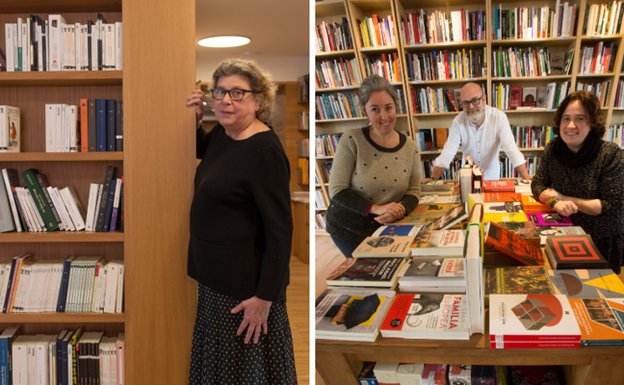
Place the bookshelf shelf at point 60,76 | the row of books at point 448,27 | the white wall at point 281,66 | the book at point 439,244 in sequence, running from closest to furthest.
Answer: the book at point 439,244 → the bookshelf shelf at point 60,76 → the row of books at point 448,27 → the white wall at point 281,66

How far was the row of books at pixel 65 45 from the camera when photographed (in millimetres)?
1568

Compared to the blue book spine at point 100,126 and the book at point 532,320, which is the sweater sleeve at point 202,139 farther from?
the book at point 532,320

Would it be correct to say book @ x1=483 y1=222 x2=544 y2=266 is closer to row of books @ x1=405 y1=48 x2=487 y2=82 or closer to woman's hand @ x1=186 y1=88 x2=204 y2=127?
woman's hand @ x1=186 y1=88 x2=204 y2=127

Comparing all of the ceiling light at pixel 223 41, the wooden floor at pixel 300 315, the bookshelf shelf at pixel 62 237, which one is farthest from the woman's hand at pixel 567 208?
the ceiling light at pixel 223 41

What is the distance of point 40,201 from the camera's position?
5.36ft

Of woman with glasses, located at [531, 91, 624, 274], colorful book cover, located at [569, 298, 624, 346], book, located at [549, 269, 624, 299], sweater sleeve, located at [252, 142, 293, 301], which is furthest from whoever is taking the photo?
woman with glasses, located at [531, 91, 624, 274]

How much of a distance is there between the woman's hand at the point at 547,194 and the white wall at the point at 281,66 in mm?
5345

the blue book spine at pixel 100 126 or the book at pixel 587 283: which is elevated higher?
the blue book spine at pixel 100 126

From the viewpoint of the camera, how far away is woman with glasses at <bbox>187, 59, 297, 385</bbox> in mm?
1355

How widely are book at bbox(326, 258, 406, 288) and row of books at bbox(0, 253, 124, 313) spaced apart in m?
0.97

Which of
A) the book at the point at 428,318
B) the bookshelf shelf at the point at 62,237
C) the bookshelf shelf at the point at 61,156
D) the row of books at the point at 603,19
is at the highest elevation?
the row of books at the point at 603,19

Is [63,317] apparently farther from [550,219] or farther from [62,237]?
[550,219]

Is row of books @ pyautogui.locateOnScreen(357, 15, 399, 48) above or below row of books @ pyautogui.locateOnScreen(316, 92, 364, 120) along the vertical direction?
above

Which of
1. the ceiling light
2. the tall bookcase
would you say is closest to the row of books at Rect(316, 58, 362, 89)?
the tall bookcase
